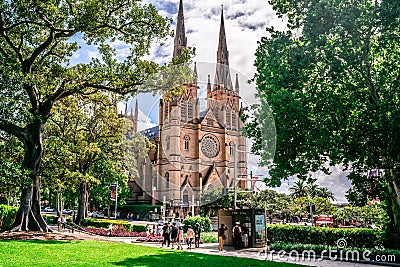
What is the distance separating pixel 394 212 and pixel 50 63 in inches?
817

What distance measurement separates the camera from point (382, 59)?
16.7 metres

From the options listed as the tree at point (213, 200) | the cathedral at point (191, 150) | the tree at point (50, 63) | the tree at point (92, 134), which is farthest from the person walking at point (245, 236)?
the cathedral at point (191, 150)

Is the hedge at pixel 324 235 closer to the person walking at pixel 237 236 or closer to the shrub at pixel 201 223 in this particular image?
the person walking at pixel 237 236

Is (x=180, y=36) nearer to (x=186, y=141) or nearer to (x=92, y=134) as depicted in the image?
(x=186, y=141)

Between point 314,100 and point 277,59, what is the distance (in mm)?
2548

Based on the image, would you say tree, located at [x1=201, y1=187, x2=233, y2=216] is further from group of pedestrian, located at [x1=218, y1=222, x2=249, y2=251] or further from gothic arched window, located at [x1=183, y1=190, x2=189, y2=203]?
group of pedestrian, located at [x1=218, y1=222, x2=249, y2=251]

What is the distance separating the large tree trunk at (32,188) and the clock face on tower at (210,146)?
180 feet

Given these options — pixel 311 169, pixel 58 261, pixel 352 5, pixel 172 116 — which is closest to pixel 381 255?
pixel 311 169

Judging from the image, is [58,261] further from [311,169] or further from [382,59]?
[382,59]

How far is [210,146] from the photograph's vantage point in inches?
3007

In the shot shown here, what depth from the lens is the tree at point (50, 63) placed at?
18406 mm

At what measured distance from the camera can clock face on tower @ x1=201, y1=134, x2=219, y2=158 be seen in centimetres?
7569

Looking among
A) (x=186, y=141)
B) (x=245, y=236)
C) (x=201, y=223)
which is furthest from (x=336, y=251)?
(x=186, y=141)

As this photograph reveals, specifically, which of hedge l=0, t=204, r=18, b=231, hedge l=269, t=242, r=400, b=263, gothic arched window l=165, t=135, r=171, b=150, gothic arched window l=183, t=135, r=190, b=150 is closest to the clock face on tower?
gothic arched window l=183, t=135, r=190, b=150
